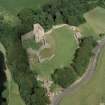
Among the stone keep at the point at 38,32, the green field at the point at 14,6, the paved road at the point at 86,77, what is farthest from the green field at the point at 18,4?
the paved road at the point at 86,77

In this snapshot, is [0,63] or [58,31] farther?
[58,31]

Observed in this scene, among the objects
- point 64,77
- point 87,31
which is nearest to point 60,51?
point 64,77

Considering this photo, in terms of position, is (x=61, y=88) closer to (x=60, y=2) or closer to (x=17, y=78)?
(x=17, y=78)

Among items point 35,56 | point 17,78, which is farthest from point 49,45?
point 17,78

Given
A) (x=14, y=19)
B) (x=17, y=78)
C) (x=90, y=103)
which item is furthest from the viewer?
(x=14, y=19)

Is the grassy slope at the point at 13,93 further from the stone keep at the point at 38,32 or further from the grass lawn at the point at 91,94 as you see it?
the stone keep at the point at 38,32

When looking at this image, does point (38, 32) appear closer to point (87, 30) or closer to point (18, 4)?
point (87, 30)
